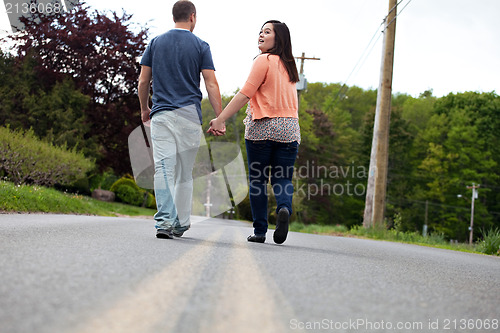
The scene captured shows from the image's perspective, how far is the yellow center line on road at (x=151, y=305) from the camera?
1.33m

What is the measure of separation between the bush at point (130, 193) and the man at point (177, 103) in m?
23.3

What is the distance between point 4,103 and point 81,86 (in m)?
2.92

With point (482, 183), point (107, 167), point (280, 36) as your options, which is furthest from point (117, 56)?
point (482, 183)

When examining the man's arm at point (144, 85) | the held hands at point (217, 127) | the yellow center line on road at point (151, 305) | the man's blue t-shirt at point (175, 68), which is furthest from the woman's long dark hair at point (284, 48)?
the yellow center line on road at point (151, 305)

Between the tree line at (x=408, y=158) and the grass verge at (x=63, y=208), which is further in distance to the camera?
the tree line at (x=408, y=158)

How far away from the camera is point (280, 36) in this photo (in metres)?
5.28

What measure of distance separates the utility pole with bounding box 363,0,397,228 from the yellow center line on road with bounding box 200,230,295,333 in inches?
524

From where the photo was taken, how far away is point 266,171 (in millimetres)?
5344

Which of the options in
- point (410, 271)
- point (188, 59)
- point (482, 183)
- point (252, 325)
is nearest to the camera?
point (252, 325)

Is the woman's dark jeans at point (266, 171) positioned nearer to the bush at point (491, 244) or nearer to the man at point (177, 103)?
the man at point (177, 103)

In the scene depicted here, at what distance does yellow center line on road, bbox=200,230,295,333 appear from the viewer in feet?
4.66

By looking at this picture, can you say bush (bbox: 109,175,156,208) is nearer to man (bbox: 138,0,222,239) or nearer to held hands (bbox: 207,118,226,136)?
man (bbox: 138,0,222,239)

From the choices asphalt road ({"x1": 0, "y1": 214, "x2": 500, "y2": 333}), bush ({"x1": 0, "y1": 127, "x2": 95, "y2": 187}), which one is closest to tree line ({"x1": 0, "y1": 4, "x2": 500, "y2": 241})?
bush ({"x1": 0, "y1": 127, "x2": 95, "y2": 187})

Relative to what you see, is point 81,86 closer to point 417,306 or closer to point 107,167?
point 107,167
